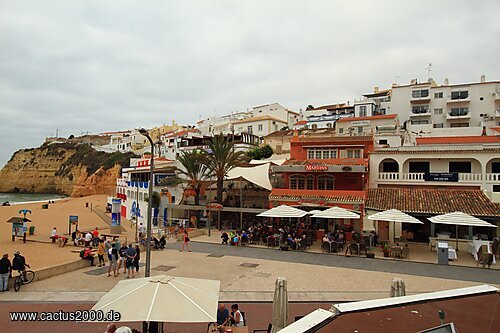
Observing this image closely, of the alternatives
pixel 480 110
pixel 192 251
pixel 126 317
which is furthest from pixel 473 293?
pixel 480 110

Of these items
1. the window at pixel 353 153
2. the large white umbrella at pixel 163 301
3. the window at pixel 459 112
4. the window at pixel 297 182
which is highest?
the window at pixel 459 112

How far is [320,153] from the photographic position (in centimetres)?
2888

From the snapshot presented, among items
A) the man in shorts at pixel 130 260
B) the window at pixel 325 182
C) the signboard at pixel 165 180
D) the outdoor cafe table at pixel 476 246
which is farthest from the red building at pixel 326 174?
the man in shorts at pixel 130 260

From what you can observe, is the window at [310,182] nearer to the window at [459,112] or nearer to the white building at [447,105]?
the white building at [447,105]

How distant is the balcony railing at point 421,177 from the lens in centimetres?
2362

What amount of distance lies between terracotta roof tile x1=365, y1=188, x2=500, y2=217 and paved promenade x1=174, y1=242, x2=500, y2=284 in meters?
4.91

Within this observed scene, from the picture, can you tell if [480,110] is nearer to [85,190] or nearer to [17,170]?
[85,190]

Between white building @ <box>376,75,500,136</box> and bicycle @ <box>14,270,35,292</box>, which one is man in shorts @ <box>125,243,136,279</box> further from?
white building @ <box>376,75,500,136</box>

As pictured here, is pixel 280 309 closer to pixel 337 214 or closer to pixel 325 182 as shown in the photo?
pixel 337 214

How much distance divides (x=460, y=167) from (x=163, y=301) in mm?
25467

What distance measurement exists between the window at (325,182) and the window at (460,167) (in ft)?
28.2

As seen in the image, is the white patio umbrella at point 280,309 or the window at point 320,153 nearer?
the white patio umbrella at point 280,309

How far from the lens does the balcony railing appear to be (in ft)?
77.5

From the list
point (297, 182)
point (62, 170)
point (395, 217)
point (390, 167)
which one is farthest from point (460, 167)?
point (62, 170)
